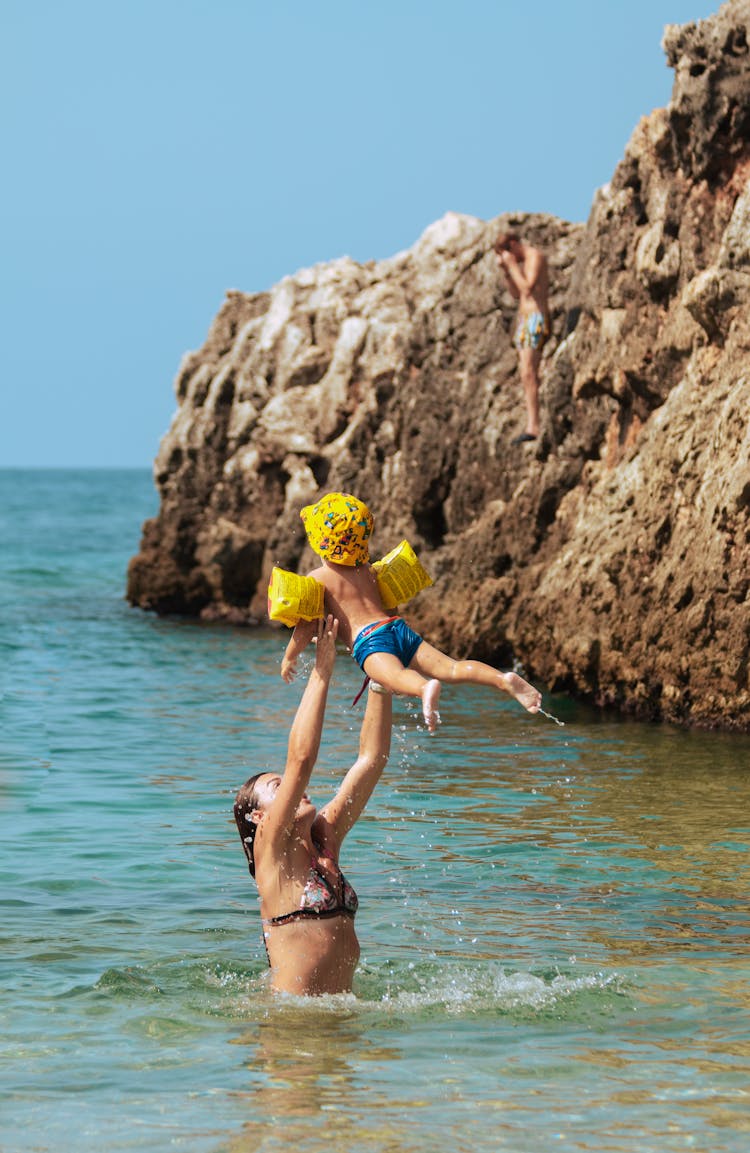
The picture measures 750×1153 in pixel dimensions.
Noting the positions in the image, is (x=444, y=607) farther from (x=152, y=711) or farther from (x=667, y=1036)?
(x=667, y=1036)

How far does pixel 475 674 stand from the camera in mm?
7836

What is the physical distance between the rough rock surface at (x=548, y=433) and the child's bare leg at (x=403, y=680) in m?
8.32

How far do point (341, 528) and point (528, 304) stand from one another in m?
16.1

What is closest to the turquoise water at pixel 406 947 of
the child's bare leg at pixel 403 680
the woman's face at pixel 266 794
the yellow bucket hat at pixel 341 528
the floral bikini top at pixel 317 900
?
the floral bikini top at pixel 317 900

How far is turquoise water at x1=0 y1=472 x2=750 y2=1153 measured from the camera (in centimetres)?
655

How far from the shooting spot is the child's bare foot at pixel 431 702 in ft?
23.7

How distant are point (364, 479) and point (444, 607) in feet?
17.7

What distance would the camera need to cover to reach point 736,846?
11.5m

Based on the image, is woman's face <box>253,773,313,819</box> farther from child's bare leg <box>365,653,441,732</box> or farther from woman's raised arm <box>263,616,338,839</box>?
child's bare leg <box>365,653,441,732</box>

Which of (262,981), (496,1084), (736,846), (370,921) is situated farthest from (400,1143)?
(736,846)

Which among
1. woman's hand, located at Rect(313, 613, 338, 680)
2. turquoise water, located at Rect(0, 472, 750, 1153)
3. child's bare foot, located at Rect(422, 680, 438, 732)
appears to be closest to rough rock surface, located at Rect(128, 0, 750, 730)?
turquoise water, located at Rect(0, 472, 750, 1153)

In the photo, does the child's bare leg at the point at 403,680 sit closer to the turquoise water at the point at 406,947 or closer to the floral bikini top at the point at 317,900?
the floral bikini top at the point at 317,900

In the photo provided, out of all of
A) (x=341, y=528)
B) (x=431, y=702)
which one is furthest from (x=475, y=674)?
(x=341, y=528)

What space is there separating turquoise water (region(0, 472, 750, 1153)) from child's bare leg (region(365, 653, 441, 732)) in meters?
1.55
